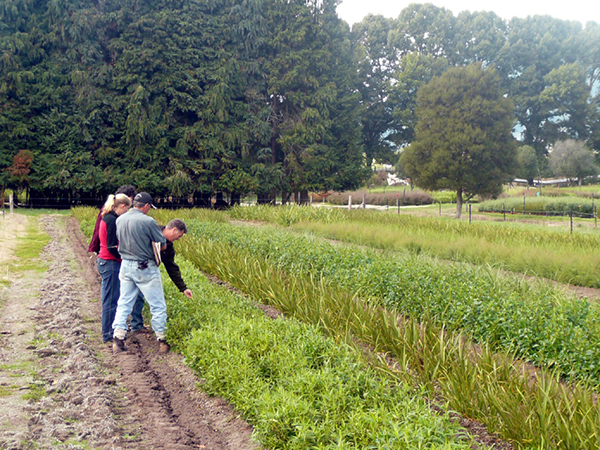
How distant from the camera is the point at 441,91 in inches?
1072

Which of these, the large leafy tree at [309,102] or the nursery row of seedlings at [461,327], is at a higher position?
the large leafy tree at [309,102]

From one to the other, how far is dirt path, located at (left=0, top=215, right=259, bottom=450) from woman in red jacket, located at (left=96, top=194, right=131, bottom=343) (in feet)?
1.07

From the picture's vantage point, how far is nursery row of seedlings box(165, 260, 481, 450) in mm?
3221

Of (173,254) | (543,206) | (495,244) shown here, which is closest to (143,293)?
(173,254)

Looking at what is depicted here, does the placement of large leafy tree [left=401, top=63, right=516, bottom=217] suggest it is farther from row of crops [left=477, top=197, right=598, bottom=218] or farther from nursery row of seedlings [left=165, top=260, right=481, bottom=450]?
nursery row of seedlings [left=165, top=260, right=481, bottom=450]

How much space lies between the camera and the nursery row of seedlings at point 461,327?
3.56 metres

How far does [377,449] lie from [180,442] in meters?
1.58

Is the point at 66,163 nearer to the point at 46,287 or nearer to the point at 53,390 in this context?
the point at 46,287

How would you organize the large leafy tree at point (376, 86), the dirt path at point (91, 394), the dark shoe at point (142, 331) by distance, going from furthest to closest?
the large leafy tree at point (376, 86) → the dark shoe at point (142, 331) → the dirt path at point (91, 394)

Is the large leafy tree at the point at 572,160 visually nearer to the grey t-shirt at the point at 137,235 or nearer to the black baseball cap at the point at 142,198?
the black baseball cap at the point at 142,198

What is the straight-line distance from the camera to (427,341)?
5.06 meters

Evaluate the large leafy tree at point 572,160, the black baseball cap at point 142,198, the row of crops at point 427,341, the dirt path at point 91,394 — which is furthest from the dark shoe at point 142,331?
the large leafy tree at point 572,160

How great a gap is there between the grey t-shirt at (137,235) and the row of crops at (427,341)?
961 mm

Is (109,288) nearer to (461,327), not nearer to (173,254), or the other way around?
(173,254)
